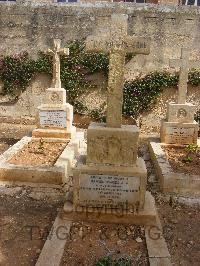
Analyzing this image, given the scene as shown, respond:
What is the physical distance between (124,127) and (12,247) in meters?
2.40

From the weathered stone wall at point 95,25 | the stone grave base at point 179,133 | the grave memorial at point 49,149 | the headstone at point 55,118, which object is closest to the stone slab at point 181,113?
the stone grave base at point 179,133

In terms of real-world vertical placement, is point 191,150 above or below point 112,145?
below

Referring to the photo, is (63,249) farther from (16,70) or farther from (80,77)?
(16,70)

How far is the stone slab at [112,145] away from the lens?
15.5 ft

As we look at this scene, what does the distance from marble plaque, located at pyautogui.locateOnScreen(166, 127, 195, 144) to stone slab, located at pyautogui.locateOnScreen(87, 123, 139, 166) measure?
13.0ft

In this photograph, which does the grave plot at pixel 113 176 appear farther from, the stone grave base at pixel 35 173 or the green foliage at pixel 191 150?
the green foliage at pixel 191 150

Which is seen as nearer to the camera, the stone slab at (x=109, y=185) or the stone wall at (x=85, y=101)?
the stone slab at (x=109, y=185)

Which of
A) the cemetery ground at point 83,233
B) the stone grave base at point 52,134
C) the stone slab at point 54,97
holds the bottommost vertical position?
the cemetery ground at point 83,233

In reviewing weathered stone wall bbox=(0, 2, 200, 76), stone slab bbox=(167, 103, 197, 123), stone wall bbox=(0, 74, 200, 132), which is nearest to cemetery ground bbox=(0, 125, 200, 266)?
stone slab bbox=(167, 103, 197, 123)

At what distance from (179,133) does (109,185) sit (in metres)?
4.31

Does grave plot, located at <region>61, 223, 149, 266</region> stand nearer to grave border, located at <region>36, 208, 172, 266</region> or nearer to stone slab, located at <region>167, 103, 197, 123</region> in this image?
grave border, located at <region>36, 208, 172, 266</region>

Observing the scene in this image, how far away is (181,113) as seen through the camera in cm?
854

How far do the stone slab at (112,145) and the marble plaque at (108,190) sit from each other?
25 centimetres

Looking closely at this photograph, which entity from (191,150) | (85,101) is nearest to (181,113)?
(191,150)
